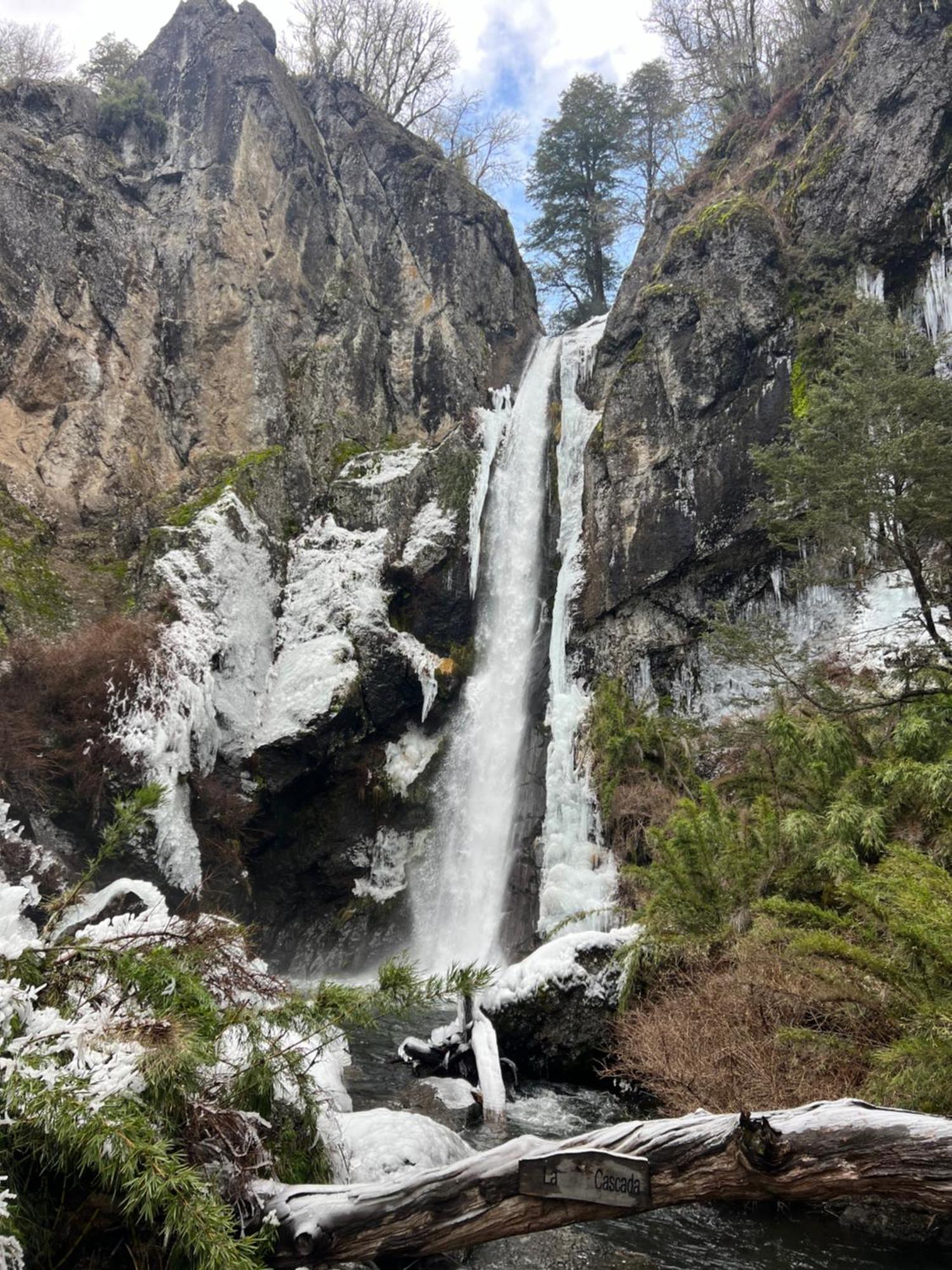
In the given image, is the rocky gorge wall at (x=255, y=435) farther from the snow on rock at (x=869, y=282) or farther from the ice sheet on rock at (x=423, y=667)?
the snow on rock at (x=869, y=282)

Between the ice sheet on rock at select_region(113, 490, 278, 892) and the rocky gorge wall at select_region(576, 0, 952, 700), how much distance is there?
7265mm

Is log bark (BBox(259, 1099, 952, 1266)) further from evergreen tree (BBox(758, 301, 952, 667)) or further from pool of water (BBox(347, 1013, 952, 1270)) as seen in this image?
evergreen tree (BBox(758, 301, 952, 667))

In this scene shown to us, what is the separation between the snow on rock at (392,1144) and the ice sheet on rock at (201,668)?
765 cm

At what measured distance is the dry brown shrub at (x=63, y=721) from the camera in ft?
36.6

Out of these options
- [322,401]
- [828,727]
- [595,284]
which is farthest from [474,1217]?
[595,284]

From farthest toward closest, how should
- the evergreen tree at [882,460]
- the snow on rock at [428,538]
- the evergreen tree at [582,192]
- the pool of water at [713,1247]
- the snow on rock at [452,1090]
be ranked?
the evergreen tree at [582,192]
the snow on rock at [428,538]
the evergreen tree at [882,460]
the snow on rock at [452,1090]
the pool of water at [713,1247]

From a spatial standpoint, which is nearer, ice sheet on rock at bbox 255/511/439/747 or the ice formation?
the ice formation

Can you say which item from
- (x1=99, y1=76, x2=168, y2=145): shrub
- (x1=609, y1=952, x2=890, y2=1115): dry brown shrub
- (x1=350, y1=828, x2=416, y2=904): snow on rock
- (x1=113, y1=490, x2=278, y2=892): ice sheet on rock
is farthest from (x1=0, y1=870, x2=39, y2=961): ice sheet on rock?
(x1=99, y1=76, x2=168, y2=145): shrub

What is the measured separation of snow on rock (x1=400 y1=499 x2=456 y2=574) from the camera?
58.9 ft

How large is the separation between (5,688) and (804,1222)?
39.6ft

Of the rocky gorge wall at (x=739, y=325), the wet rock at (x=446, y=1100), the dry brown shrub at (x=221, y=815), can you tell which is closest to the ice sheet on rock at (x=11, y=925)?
the wet rock at (x=446, y=1100)

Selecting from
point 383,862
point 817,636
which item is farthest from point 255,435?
point 817,636

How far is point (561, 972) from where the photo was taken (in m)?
7.49

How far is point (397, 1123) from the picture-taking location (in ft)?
14.5
